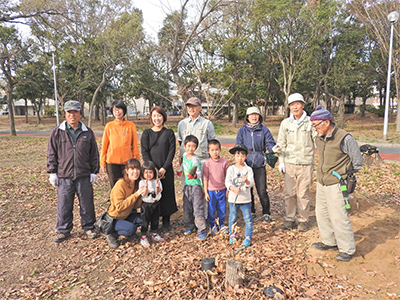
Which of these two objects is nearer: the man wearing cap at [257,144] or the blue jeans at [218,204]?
the blue jeans at [218,204]

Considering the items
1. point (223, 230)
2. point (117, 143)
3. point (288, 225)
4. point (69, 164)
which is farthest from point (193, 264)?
point (69, 164)

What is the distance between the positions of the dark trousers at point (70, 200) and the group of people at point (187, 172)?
0.05 ft

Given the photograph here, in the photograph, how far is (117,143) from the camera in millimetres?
4562

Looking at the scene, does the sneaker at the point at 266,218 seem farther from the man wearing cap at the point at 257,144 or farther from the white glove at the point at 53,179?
the white glove at the point at 53,179

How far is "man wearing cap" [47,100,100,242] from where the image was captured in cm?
428

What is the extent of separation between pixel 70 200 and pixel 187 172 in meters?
1.94

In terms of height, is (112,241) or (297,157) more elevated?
(297,157)

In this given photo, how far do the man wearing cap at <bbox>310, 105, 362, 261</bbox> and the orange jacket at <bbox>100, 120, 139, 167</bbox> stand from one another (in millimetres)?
2906

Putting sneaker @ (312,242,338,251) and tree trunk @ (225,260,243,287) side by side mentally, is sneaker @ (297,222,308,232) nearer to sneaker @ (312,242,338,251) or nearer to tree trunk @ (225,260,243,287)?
sneaker @ (312,242,338,251)

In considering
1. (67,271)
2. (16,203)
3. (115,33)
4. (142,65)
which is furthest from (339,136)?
(142,65)

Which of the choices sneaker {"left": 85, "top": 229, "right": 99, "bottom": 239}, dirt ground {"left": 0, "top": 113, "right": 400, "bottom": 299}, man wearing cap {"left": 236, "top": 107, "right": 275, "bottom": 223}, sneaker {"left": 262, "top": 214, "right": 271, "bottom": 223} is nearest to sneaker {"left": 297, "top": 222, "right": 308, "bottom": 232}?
dirt ground {"left": 0, "top": 113, "right": 400, "bottom": 299}

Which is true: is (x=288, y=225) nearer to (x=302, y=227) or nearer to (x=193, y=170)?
(x=302, y=227)

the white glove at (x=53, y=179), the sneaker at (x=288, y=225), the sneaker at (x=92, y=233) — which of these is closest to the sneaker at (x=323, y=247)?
the sneaker at (x=288, y=225)

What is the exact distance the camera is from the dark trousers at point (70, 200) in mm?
4320
